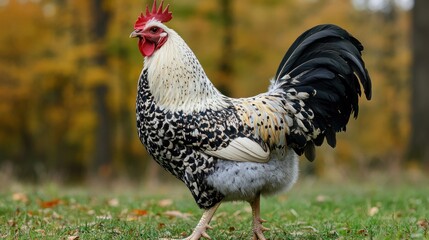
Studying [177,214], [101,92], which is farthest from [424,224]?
[101,92]

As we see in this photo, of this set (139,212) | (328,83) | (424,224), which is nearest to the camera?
(328,83)

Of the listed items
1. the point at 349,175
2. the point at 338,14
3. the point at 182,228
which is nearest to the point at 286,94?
the point at 182,228

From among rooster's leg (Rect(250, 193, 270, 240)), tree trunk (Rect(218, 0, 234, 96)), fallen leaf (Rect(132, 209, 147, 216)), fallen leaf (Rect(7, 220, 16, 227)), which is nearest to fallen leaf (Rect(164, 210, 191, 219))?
fallen leaf (Rect(132, 209, 147, 216))

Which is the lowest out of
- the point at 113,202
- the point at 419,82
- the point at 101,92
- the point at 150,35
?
the point at 113,202

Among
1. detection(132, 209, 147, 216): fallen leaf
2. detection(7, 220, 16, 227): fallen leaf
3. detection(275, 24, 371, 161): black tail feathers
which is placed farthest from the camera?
detection(132, 209, 147, 216): fallen leaf

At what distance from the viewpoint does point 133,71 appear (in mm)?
24719

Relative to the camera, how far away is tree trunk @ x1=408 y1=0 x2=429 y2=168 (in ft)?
52.2

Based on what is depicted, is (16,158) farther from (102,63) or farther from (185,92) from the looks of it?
(185,92)

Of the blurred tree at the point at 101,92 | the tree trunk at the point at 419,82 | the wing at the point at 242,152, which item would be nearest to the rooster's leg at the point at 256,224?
the wing at the point at 242,152

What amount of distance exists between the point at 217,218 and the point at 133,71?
17813mm

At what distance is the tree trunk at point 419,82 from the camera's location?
52.2ft

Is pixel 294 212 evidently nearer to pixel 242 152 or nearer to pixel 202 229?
pixel 202 229

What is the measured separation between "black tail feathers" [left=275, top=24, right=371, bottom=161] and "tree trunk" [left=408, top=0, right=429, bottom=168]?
35.9ft

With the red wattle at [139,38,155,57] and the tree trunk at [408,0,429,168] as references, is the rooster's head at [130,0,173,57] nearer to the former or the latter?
the red wattle at [139,38,155,57]
